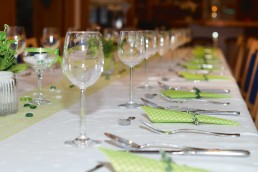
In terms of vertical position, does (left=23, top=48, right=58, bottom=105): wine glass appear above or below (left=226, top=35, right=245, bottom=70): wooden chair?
above

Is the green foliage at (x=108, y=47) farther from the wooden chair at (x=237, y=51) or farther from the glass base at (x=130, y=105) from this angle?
the wooden chair at (x=237, y=51)

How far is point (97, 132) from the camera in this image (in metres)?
1.30

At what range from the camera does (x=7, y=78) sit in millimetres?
1468

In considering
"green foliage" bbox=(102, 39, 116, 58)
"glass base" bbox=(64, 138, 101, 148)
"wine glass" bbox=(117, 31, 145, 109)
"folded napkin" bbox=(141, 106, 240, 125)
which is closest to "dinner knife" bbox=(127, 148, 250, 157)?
"glass base" bbox=(64, 138, 101, 148)

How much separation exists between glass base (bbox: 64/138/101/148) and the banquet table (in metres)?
0.02

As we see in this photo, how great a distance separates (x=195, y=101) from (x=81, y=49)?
0.74m

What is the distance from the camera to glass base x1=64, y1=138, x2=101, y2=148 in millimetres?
1152

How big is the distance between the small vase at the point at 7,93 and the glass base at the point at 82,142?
14.2 inches

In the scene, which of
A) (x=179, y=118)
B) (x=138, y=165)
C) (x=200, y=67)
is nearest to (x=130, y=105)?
(x=179, y=118)

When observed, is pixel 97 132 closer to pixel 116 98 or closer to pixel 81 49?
pixel 81 49

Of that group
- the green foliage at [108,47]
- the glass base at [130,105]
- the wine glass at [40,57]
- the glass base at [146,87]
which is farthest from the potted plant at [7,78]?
the green foliage at [108,47]

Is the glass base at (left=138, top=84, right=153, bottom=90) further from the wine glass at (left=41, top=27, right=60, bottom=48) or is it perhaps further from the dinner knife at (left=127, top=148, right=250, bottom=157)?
the dinner knife at (left=127, top=148, right=250, bottom=157)

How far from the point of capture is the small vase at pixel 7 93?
1.45 meters

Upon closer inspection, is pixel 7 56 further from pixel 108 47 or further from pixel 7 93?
pixel 108 47
